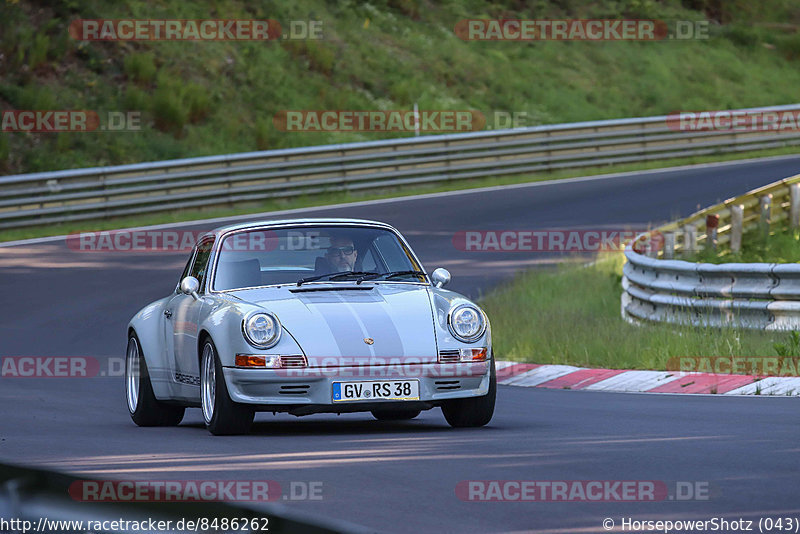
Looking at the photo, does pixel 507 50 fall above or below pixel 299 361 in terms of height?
above

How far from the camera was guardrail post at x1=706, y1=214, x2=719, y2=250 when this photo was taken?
17045 millimetres

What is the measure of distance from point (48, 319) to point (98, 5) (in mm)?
16115

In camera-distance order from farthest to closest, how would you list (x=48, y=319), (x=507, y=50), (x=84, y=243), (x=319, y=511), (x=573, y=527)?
1. (x=507, y=50)
2. (x=84, y=243)
3. (x=48, y=319)
4. (x=319, y=511)
5. (x=573, y=527)

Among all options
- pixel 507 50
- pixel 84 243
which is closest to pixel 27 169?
pixel 84 243

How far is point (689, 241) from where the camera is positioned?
16688 millimetres

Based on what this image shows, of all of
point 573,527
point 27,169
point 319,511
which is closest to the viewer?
point 573,527

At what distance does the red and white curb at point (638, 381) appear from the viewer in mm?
10633

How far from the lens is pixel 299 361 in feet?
27.0

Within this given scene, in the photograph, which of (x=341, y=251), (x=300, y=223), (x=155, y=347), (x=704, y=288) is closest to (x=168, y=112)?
(x=704, y=288)

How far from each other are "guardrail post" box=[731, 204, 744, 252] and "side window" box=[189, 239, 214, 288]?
9510 mm

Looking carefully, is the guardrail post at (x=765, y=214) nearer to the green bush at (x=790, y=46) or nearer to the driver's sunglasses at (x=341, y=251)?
the driver's sunglasses at (x=341, y=251)

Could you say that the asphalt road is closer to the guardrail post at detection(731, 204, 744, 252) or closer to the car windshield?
the car windshield

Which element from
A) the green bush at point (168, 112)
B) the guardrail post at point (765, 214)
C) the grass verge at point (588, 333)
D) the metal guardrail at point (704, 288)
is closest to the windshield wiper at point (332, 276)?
the grass verge at point (588, 333)

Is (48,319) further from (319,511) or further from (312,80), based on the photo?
(312,80)
